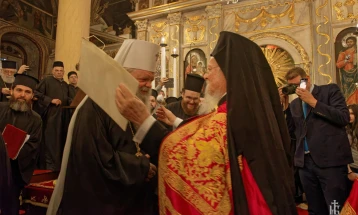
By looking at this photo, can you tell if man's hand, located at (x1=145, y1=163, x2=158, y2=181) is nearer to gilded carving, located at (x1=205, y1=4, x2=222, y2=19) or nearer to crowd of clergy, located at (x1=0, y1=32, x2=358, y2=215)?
crowd of clergy, located at (x1=0, y1=32, x2=358, y2=215)

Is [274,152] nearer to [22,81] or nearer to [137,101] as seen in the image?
[137,101]

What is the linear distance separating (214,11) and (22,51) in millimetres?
9708

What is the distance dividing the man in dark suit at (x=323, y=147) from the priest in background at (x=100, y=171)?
81.6 inches

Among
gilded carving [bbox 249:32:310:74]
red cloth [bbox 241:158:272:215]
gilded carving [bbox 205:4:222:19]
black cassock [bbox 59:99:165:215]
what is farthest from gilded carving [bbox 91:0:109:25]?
red cloth [bbox 241:158:272:215]

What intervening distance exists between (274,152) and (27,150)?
3.27 m

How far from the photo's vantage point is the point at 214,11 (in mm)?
9820

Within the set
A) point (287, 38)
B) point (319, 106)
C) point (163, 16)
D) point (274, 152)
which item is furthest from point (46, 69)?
point (274, 152)

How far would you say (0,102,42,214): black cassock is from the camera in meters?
3.55

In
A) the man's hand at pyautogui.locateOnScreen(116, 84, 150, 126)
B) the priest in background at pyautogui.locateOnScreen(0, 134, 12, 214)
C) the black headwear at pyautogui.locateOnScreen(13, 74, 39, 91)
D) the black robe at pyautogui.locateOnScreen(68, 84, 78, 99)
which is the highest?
the black robe at pyautogui.locateOnScreen(68, 84, 78, 99)

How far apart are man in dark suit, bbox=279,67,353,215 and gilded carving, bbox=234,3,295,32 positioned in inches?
247

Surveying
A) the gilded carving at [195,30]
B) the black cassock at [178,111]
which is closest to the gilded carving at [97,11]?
the gilded carving at [195,30]

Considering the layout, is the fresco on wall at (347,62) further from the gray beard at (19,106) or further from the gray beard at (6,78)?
the gray beard at (6,78)

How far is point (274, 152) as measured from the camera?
1413 millimetres

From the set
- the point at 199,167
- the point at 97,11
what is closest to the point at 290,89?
the point at 199,167
